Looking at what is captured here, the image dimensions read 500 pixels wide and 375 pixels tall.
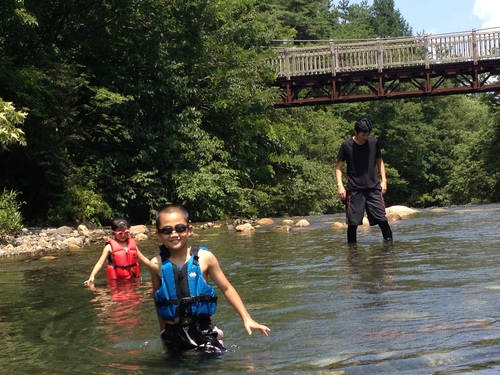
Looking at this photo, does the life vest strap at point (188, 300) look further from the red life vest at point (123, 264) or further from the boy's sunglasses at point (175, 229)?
the red life vest at point (123, 264)

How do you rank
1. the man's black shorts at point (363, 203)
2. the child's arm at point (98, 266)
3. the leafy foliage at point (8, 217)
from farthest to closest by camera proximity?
the leafy foliage at point (8, 217) → the man's black shorts at point (363, 203) → the child's arm at point (98, 266)

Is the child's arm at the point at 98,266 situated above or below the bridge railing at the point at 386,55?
below

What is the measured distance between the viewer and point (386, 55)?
36125mm

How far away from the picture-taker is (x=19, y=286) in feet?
33.7

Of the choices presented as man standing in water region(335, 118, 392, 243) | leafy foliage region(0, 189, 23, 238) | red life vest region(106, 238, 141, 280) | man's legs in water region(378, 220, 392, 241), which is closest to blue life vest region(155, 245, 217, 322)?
red life vest region(106, 238, 141, 280)

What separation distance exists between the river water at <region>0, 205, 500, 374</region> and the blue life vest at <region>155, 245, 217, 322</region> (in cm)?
30

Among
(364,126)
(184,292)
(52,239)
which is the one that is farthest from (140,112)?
(184,292)

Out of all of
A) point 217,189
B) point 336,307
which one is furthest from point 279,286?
point 217,189

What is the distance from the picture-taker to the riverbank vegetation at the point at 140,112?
74.1 feet

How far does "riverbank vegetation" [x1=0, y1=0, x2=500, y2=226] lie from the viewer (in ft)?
74.1

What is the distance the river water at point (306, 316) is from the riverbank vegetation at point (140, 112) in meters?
8.95

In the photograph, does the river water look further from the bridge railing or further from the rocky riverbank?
the bridge railing

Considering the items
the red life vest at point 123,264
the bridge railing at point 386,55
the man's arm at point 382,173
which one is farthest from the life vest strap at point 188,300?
the bridge railing at point 386,55

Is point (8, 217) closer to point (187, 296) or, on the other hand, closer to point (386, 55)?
point (187, 296)
